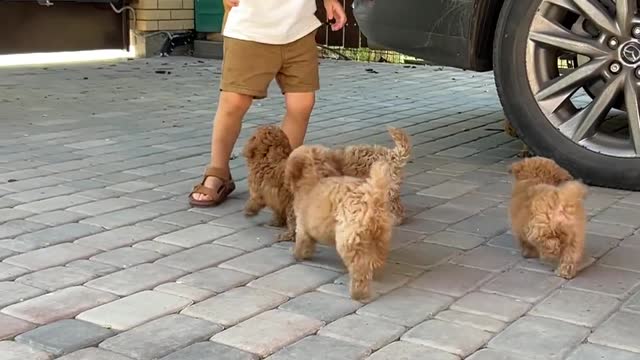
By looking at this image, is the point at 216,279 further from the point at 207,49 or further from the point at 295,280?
the point at 207,49

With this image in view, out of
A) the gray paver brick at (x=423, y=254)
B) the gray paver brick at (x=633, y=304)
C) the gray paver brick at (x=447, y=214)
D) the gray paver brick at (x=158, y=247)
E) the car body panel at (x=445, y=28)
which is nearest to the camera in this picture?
the gray paver brick at (x=633, y=304)

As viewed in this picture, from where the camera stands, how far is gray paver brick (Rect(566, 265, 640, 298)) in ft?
10.3

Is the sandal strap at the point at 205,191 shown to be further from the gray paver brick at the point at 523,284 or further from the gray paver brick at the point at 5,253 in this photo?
the gray paver brick at the point at 523,284

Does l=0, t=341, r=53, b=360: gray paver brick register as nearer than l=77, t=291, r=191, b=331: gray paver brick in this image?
Yes

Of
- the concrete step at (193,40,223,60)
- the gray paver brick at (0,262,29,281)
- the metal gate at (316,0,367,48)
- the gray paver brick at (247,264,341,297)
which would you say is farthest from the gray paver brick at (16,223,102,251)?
the metal gate at (316,0,367,48)

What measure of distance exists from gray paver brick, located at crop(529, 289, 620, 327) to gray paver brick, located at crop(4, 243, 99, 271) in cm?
179

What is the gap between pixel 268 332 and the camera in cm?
273

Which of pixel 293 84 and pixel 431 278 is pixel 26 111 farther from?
pixel 431 278

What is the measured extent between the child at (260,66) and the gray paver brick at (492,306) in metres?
1.65

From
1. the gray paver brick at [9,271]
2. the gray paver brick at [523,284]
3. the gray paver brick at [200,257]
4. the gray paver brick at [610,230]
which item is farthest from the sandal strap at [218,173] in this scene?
the gray paver brick at [610,230]

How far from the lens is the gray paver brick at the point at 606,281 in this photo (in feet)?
10.3

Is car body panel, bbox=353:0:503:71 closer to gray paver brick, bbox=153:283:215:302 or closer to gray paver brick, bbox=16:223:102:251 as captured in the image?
gray paver brick, bbox=16:223:102:251

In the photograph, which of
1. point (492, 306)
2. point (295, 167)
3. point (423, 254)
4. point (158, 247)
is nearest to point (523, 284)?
point (492, 306)

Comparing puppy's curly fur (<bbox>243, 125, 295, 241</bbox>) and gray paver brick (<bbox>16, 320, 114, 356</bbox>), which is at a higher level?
puppy's curly fur (<bbox>243, 125, 295, 241</bbox>)
